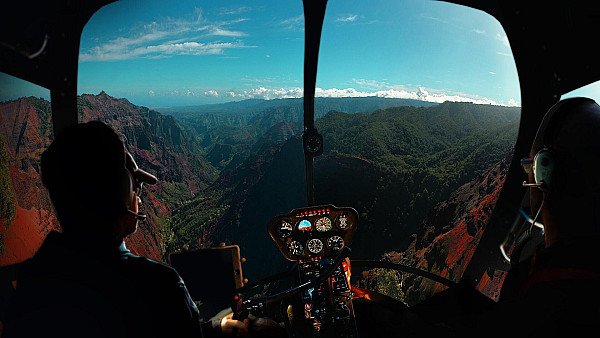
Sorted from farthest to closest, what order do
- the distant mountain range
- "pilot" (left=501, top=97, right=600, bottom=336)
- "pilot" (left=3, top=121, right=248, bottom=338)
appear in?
the distant mountain range
"pilot" (left=3, top=121, right=248, bottom=338)
"pilot" (left=501, top=97, right=600, bottom=336)

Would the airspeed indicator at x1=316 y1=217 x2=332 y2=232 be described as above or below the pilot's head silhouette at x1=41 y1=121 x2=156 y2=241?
below

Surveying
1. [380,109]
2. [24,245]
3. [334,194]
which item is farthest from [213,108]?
[24,245]

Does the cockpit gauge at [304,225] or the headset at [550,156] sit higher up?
the headset at [550,156]

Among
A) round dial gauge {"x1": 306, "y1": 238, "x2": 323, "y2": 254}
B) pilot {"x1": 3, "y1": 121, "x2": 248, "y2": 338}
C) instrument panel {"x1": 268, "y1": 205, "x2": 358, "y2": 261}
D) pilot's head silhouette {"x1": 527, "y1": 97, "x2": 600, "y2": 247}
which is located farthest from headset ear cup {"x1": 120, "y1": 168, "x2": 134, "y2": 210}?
round dial gauge {"x1": 306, "y1": 238, "x2": 323, "y2": 254}

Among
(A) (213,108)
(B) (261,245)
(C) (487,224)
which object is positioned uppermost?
(A) (213,108)

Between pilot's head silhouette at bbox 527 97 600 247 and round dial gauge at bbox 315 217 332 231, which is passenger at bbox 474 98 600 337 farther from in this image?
round dial gauge at bbox 315 217 332 231

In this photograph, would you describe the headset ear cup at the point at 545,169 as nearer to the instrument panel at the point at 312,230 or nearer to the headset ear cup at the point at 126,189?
the headset ear cup at the point at 126,189

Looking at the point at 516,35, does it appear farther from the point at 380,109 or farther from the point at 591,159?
the point at 380,109

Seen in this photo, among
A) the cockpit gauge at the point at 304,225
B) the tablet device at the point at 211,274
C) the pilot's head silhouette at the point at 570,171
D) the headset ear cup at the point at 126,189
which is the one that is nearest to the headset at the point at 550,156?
the pilot's head silhouette at the point at 570,171
